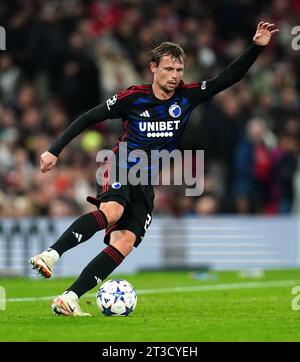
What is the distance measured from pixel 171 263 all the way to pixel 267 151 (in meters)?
2.82

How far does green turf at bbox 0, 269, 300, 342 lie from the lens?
8.49 metres

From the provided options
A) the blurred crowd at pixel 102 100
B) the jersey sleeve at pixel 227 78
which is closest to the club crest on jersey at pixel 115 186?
the jersey sleeve at pixel 227 78

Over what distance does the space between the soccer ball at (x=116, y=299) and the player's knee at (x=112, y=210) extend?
23.2 inches

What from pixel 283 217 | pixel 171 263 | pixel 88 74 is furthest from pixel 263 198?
pixel 88 74

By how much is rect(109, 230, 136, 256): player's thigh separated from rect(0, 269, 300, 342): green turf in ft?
2.03

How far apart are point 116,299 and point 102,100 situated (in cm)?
1119

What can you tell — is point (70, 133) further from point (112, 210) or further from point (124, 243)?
point (124, 243)

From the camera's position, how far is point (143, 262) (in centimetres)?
1927

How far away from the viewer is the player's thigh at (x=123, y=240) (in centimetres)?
1025

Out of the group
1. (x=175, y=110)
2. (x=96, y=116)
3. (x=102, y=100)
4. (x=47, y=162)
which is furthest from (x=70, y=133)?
(x=102, y=100)

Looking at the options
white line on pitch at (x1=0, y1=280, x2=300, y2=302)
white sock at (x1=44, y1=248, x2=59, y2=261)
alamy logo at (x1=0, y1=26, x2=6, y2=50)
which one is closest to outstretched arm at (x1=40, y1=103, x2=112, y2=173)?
white sock at (x1=44, y1=248, x2=59, y2=261)

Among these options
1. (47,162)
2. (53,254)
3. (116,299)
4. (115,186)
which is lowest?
(116,299)

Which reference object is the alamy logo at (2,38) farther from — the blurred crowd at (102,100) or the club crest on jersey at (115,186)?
the club crest on jersey at (115,186)

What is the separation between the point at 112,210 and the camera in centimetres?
1003
